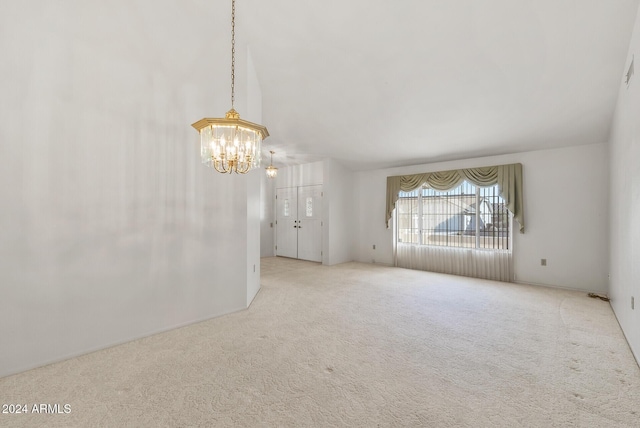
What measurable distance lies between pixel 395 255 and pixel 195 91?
5302 mm

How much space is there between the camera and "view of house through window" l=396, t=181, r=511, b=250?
5242 millimetres

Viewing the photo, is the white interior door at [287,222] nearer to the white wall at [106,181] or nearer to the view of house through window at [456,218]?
the view of house through window at [456,218]

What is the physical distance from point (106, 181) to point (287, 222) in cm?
535

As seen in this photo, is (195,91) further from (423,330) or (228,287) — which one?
(423,330)

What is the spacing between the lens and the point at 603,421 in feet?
5.11

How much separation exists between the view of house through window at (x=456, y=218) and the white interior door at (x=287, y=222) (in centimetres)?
272

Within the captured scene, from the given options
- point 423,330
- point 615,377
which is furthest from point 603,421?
point 423,330

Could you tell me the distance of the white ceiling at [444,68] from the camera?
2520 millimetres

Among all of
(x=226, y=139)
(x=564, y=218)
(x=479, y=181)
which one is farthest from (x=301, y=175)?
(x=564, y=218)

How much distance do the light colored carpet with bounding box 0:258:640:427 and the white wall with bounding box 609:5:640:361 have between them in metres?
0.28

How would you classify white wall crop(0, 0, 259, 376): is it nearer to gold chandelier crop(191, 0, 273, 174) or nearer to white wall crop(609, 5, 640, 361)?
gold chandelier crop(191, 0, 273, 174)

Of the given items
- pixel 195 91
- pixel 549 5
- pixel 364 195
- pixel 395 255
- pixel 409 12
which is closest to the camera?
pixel 549 5

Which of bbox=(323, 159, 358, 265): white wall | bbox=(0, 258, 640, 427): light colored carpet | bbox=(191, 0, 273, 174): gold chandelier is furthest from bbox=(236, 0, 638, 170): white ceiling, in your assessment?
bbox=(0, 258, 640, 427): light colored carpet

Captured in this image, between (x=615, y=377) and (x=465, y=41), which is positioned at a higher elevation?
(x=465, y=41)
